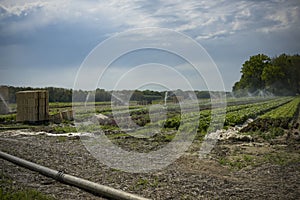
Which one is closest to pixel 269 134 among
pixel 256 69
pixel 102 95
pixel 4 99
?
pixel 102 95

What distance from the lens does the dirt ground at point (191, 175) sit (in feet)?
15.7

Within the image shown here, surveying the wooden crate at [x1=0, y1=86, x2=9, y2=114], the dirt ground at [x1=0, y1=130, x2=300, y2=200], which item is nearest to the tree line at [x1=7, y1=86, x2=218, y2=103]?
the wooden crate at [x1=0, y1=86, x2=9, y2=114]

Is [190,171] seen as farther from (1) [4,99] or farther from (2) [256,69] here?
(2) [256,69]

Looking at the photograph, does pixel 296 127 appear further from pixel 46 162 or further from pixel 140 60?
pixel 46 162

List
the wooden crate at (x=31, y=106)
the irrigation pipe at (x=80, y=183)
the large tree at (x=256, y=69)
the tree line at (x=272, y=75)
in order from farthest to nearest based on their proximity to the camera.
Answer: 1. the large tree at (x=256, y=69)
2. the tree line at (x=272, y=75)
3. the wooden crate at (x=31, y=106)
4. the irrigation pipe at (x=80, y=183)

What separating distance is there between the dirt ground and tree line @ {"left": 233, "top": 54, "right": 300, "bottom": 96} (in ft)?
124

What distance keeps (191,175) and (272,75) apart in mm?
42276

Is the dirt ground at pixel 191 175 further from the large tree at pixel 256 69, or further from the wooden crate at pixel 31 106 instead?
the large tree at pixel 256 69

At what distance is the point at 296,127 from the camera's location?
13727 mm

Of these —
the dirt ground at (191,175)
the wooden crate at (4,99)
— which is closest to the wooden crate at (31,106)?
the wooden crate at (4,99)

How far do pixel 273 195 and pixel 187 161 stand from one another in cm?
274

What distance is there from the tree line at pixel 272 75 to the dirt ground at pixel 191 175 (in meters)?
37.6

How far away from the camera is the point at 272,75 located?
4459 cm

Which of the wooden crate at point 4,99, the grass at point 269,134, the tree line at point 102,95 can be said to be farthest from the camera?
Result: the wooden crate at point 4,99
